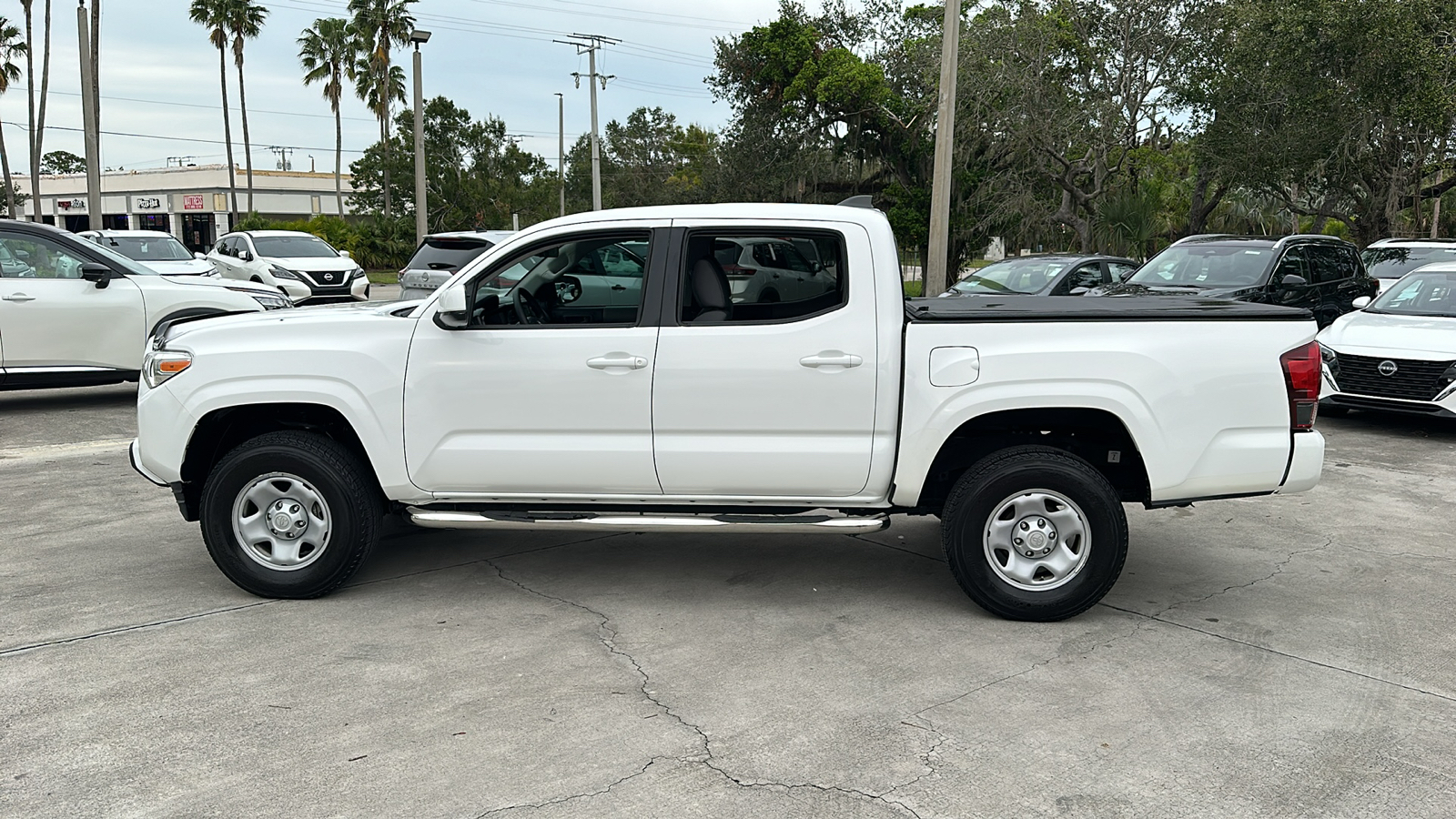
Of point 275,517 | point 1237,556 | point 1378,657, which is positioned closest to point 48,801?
point 275,517

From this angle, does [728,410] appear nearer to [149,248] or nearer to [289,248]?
[149,248]

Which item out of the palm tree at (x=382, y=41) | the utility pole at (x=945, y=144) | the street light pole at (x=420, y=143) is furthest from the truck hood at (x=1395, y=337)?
the palm tree at (x=382, y=41)

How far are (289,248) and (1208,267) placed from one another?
16.7m

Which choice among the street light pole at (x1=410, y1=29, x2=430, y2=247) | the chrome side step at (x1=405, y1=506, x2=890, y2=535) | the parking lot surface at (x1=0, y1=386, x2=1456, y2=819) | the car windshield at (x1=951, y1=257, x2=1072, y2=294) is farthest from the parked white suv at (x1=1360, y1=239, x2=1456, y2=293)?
the street light pole at (x1=410, y1=29, x2=430, y2=247)

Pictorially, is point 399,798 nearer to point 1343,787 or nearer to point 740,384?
point 740,384

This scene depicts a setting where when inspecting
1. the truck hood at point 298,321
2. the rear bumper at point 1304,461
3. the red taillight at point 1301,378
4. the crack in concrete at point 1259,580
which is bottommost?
the crack in concrete at point 1259,580

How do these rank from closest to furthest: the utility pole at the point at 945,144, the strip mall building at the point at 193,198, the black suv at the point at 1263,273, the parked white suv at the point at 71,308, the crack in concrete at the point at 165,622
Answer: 1. the crack in concrete at the point at 165,622
2. the parked white suv at the point at 71,308
3. the black suv at the point at 1263,273
4. the utility pole at the point at 945,144
5. the strip mall building at the point at 193,198

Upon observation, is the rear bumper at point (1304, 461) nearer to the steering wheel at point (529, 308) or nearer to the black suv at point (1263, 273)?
the steering wheel at point (529, 308)

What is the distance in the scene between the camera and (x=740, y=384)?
5.04m

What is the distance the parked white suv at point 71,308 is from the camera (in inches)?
408

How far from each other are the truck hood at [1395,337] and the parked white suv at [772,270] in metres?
7.20

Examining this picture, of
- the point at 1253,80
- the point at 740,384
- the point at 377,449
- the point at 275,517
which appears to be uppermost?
the point at 1253,80

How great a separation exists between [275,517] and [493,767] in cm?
221

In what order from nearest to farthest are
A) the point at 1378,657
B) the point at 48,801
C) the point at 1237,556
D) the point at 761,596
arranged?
the point at 48,801 → the point at 1378,657 → the point at 761,596 → the point at 1237,556
